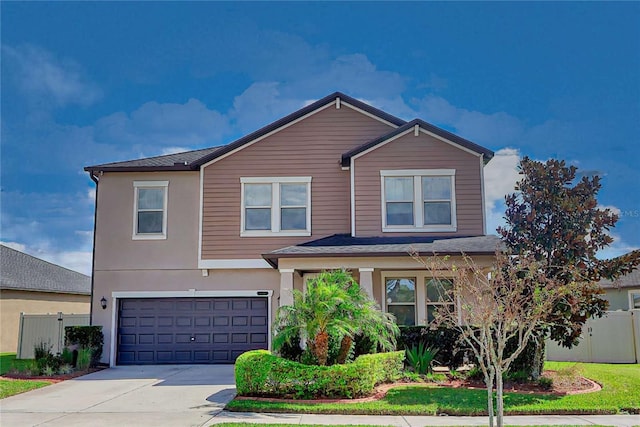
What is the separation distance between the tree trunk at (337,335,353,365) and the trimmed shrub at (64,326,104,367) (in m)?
8.45

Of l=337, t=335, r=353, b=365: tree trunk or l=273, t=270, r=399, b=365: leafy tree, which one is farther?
l=337, t=335, r=353, b=365: tree trunk

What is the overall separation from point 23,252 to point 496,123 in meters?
24.4

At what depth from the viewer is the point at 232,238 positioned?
1656cm

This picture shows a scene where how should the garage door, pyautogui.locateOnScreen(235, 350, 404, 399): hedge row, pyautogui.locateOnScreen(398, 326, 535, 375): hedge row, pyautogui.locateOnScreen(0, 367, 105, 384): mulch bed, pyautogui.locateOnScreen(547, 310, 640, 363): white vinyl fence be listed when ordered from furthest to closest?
pyautogui.locateOnScreen(547, 310, 640, 363): white vinyl fence < the garage door < pyautogui.locateOnScreen(0, 367, 105, 384): mulch bed < pyautogui.locateOnScreen(398, 326, 535, 375): hedge row < pyautogui.locateOnScreen(235, 350, 404, 399): hedge row

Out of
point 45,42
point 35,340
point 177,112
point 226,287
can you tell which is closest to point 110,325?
point 226,287

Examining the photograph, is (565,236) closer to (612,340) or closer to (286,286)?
(286,286)

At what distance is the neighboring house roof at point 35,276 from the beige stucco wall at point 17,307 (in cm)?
36

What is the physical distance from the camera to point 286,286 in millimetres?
13695

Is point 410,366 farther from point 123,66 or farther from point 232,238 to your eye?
point 123,66

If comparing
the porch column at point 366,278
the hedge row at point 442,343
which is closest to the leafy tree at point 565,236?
the hedge row at point 442,343

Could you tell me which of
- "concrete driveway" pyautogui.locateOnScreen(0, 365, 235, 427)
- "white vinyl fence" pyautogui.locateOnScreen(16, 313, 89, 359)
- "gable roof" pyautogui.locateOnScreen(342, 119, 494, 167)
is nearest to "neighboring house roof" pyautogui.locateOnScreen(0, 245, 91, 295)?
"white vinyl fence" pyautogui.locateOnScreen(16, 313, 89, 359)

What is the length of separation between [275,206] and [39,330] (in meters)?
10.6

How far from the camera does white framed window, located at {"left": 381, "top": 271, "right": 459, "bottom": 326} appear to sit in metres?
15.4

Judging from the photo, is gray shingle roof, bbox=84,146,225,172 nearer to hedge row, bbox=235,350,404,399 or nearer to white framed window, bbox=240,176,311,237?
white framed window, bbox=240,176,311,237
